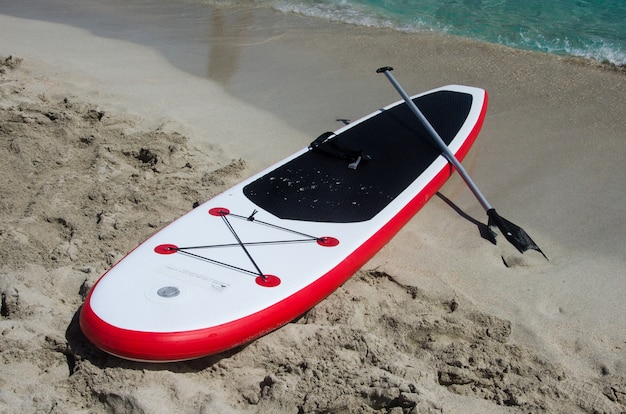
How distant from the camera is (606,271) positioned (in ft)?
11.1

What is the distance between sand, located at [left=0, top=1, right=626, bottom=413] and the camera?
2.47 metres

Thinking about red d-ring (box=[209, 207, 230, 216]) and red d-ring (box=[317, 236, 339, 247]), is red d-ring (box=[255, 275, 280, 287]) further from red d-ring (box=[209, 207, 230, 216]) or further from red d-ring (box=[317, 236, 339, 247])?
red d-ring (box=[209, 207, 230, 216])

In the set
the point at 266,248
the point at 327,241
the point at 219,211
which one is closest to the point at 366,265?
the point at 327,241

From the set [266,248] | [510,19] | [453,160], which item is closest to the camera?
[266,248]

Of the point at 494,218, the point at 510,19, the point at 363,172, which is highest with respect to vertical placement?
the point at 510,19

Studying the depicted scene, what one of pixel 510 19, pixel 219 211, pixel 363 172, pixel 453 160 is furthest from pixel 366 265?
pixel 510 19

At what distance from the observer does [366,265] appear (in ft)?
11.0

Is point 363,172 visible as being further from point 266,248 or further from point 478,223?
point 266,248

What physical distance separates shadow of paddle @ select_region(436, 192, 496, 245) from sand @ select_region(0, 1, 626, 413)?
3cm

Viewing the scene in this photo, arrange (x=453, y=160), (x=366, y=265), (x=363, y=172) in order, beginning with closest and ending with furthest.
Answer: (x=366, y=265)
(x=363, y=172)
(x=453, y=160)

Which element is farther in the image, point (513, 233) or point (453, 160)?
point (453, 160)

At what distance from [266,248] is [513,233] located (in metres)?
1.55

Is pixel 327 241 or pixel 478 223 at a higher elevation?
pixel 327 241

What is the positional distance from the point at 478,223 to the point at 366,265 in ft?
3.16
